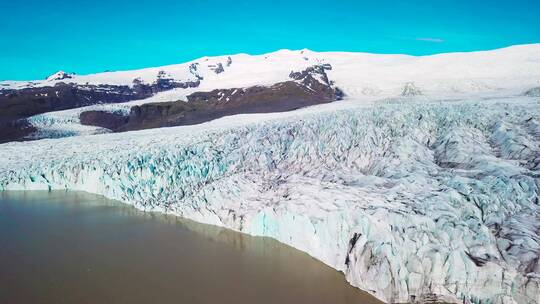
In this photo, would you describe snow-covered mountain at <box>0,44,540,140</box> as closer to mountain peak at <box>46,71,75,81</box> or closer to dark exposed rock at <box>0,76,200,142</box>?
dark exposed rock at <box>0,76,200,142</box>

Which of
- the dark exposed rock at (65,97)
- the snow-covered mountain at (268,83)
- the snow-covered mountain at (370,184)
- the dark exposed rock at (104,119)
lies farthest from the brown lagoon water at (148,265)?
the dark exposed rock at (104,119)

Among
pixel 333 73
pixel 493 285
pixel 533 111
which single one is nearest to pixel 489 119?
pixel 533 111

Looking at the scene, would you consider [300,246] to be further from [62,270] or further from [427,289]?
[62,270]

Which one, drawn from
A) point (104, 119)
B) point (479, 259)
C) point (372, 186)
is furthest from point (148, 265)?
point (104, 119)

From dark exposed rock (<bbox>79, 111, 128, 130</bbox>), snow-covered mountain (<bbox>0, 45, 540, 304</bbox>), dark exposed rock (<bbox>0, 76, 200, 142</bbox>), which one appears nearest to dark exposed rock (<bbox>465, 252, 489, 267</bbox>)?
snow-covered mountain (<bbox>0, 45, 540, 304</bbox>)

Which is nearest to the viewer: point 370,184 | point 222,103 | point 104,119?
point 370,184

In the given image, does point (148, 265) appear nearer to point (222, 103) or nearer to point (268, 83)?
point (222, 103)

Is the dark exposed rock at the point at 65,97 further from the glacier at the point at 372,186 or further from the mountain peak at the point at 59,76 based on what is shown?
the glacier at the point at 372,186
